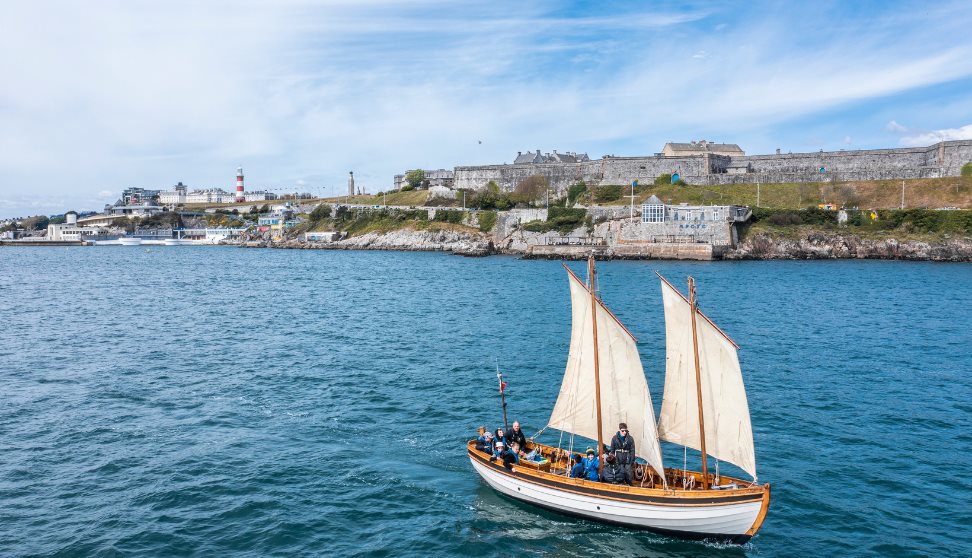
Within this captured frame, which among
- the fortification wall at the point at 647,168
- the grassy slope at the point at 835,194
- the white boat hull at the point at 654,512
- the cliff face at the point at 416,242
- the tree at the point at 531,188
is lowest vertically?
the white boat hull at the point at 654,512

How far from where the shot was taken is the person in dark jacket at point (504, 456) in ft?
70.3

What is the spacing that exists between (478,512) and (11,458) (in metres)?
17.7

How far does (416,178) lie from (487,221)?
58790mm

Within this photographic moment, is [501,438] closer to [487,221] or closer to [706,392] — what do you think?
[706,392]

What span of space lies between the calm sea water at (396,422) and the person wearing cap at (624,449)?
1905mm

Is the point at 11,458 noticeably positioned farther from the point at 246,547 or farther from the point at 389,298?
the point at 389,298

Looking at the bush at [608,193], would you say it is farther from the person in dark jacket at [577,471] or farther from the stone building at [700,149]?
the person in dark jacket at [577,471]

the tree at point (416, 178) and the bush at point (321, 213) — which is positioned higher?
the tree at point (416, 178)

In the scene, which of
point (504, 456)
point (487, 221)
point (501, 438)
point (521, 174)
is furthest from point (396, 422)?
point (521, 174)

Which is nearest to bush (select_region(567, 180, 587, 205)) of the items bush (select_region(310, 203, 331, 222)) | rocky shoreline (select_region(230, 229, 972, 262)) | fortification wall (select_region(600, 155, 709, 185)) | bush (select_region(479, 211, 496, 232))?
fortification wall (select_region(600, 155, 709, 185))

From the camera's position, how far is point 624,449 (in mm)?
20422

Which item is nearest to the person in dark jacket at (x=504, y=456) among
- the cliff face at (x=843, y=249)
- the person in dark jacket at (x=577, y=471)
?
the person in dark jacket at (x=577, y=471)

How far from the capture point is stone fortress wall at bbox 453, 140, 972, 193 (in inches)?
4870

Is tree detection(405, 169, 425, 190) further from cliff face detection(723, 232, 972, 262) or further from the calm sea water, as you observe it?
the calm sea water
